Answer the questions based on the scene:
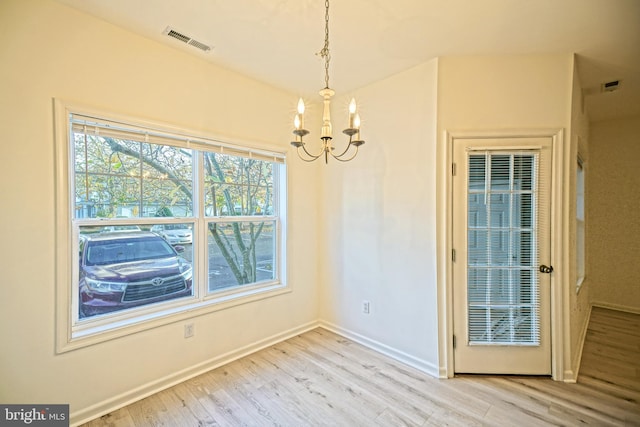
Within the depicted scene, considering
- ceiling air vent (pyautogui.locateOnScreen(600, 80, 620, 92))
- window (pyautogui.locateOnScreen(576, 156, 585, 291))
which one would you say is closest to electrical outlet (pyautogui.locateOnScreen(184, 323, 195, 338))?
window (pyautogui.locateOnScreen(576, 156, 585, 291))

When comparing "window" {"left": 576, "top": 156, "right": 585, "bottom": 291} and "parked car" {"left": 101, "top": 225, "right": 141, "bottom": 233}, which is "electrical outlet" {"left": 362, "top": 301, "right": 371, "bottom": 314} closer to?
"window" {"left": 576, "top": 156, "right": 585, "bottom": 291}

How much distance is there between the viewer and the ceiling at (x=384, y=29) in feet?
6.10

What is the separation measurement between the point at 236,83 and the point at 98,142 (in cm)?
130

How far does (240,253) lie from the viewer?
3016mm

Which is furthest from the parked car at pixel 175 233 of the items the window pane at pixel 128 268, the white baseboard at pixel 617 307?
the white baseboard at pixel 617 307

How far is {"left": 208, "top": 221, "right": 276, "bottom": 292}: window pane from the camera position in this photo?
279 centimetres

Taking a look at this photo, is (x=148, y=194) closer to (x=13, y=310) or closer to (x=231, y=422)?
(x=13, y=310)

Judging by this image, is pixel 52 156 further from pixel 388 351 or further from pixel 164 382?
pixel 388 351

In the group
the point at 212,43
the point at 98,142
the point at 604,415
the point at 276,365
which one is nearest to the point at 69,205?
the point at 98,142

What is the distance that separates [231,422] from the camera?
1.96m

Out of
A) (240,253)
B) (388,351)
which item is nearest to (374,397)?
(388,351)

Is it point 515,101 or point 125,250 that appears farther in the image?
point 515,101

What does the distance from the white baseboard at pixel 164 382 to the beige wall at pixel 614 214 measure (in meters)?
4.46

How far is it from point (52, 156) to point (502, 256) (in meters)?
3.46
